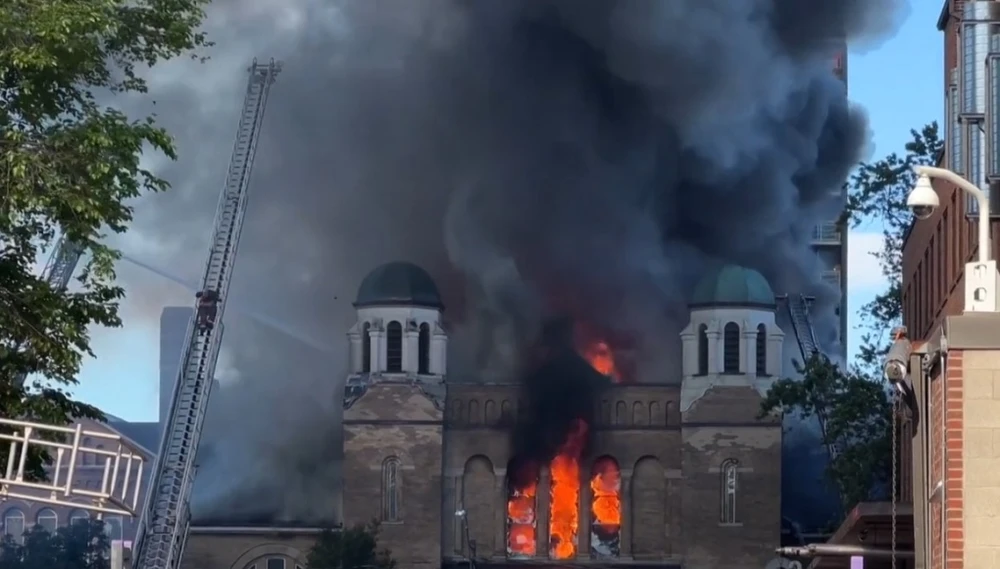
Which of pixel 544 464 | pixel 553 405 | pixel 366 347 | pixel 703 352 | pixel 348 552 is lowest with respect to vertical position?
pixel 348 552

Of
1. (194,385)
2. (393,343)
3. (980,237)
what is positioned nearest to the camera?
(980,237)

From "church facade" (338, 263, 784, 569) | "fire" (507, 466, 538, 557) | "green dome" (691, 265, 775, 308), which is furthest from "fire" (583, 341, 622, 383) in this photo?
"fire" (507, 466, 538, 557)

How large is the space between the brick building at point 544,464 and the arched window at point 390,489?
0.06m

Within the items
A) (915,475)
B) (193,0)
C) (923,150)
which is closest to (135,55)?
(193,0)

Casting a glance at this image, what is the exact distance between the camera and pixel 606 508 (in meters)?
93.6

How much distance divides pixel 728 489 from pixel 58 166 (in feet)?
229

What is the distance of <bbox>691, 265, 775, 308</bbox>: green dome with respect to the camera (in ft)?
304

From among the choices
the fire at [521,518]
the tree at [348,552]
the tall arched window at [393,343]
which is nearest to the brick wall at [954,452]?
the tree at [348,552]

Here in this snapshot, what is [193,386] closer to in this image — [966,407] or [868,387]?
[868,387]

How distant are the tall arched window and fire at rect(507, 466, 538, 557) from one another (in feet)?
24.6

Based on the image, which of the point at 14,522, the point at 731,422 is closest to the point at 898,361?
the point at 731,422

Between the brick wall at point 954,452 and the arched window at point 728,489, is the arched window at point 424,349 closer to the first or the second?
the arched window at point 728,489

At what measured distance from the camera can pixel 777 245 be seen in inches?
3789

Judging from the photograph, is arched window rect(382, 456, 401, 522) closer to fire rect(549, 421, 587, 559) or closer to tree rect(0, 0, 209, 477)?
fire rect(549, 421, 587, 559)
